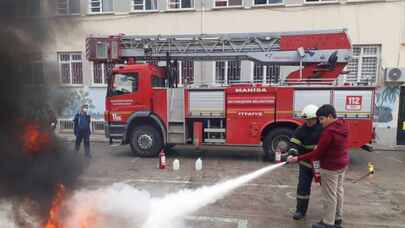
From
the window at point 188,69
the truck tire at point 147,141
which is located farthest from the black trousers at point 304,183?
the window at point 188,69

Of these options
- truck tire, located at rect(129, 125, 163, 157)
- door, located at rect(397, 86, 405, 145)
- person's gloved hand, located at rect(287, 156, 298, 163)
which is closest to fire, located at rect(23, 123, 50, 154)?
person's gloved hand, located at rect(287, 156, 298, 163)

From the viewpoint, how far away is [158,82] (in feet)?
34.4

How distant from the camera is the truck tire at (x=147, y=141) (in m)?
10.2

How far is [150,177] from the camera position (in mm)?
7836

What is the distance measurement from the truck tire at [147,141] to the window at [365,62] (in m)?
8.35

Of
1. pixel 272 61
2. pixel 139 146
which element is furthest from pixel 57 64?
pixel 272 61

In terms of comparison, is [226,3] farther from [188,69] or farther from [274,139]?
[274,139]

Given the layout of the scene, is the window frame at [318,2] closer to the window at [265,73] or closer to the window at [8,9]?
the window at [265,73]

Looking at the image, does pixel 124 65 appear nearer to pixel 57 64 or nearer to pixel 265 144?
pixel 265 144

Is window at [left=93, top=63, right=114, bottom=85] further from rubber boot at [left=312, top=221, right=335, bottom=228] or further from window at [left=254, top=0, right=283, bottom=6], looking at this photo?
rubber boot at [left=312, top=221, right=335, bottom=228]

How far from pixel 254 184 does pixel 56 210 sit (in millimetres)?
4361

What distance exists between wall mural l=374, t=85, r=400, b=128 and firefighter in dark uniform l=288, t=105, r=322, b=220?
9864 millimetres

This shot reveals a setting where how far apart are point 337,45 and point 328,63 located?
0.57m

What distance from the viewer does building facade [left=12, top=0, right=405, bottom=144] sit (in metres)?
13.1
